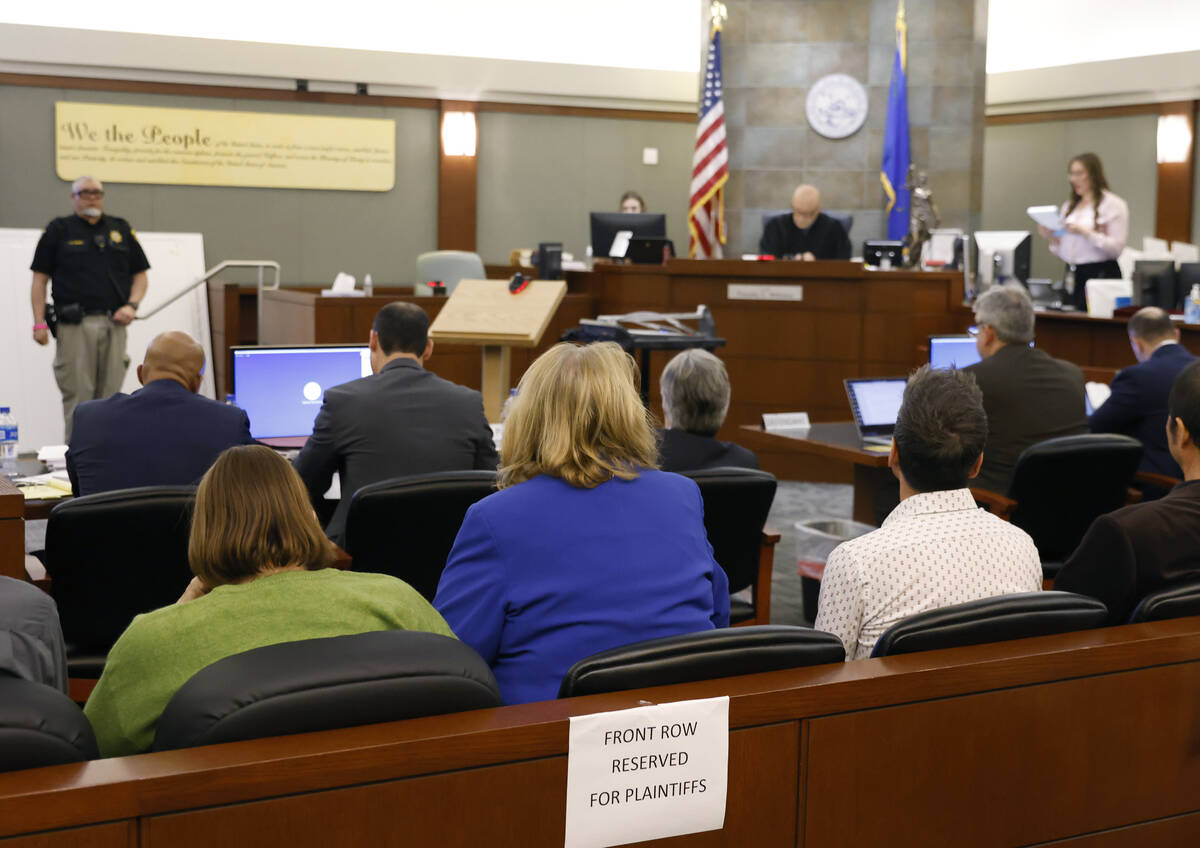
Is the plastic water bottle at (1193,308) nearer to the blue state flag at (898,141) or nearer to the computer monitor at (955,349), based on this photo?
the computer monitor at (955,349)

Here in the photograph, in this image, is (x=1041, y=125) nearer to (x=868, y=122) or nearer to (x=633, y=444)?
(x=868, y=122)

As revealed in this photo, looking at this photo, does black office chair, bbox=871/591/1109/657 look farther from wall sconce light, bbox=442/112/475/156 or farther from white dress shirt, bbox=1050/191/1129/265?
wall sconce light, bbox=442/112/475/156

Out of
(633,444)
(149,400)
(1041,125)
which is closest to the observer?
(633,444)

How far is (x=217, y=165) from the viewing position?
10.6 metres

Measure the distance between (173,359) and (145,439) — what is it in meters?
→ 0.23

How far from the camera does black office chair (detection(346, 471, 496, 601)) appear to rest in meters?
2.91

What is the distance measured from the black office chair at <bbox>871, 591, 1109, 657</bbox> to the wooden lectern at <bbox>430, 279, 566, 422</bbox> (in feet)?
10.4

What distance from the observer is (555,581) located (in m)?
1.83

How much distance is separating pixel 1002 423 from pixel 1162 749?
262cm

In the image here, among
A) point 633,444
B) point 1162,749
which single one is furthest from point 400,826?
point 1162,749

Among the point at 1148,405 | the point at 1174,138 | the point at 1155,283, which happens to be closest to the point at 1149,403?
the point at 1148,405

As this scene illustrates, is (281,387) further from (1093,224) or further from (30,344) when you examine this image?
(1093,224)

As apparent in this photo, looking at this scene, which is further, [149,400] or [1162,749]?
[149,400]

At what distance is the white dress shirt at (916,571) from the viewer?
209 cm
